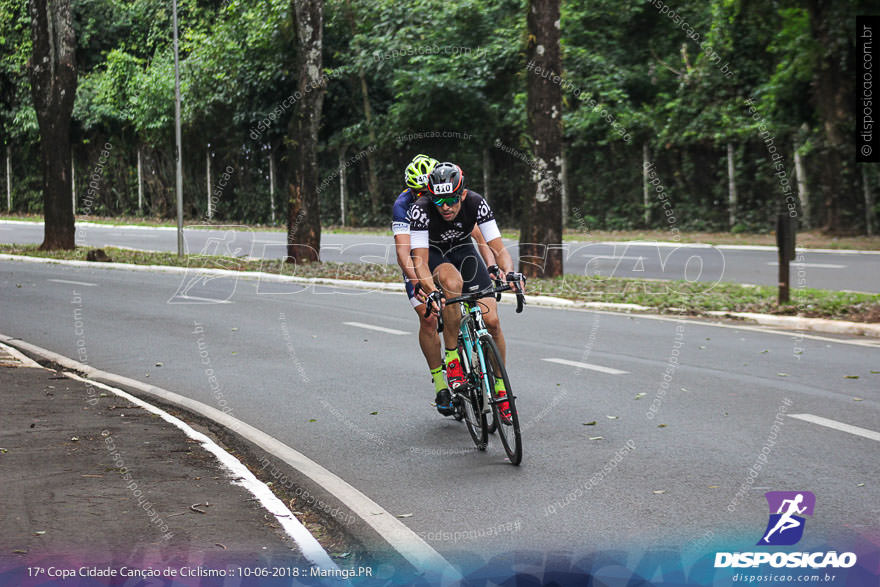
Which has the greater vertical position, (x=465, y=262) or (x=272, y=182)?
(x=272, y=182)

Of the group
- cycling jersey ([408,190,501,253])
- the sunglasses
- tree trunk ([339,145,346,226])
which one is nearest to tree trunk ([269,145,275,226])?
tree trunk ([339,145,346,226])

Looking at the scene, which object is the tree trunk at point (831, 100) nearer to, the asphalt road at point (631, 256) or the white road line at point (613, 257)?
the asphalt road at point (631, 256)

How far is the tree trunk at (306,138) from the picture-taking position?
886 inches

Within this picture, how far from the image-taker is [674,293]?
1666 centimetres

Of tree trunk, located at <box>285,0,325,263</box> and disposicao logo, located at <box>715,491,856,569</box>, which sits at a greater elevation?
tree trunk, located at <box>285,0,325,263</box>

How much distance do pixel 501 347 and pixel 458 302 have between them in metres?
0.46

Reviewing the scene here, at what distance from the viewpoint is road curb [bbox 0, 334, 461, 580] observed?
5.23 metres

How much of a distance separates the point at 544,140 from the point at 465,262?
35.3ft

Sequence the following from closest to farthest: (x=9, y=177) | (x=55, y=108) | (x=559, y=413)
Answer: (x=559, y=413)
(x=55, y=108)
(x=9, y=177)

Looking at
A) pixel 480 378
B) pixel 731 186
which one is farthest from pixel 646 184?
pixel 480 378

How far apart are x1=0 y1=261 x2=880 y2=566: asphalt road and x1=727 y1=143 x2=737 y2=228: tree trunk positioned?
15.0m

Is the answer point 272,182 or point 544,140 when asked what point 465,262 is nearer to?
point 544,140

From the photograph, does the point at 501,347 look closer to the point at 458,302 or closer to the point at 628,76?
the point at 458,302

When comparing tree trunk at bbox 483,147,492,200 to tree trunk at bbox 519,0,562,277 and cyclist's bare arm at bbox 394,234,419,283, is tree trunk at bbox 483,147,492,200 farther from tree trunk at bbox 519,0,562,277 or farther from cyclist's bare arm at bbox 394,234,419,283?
cyclist's bare arm at bbox 394,234,419,283
